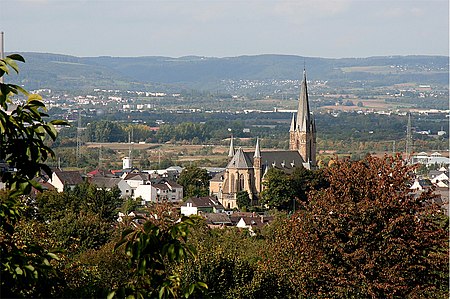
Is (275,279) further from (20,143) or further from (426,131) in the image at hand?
(426,131)

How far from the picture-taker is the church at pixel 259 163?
198 ft

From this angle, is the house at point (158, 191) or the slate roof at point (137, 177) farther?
the slate roof at point (137, 177)

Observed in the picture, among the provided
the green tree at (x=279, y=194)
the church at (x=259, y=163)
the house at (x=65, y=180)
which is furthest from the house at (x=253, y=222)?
the church at (x=259, y=163)

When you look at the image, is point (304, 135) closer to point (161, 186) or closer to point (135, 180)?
point (135, 180)

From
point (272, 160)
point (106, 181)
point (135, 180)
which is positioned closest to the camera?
point (106, 181)

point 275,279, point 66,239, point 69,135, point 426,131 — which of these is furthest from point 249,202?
point 426,131

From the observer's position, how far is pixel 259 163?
205 feet

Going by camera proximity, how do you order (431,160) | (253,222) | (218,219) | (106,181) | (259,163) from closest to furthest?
1. (253,222)
2. (218,219)
3. (106,181)
4. (259,163)
5. (431,160)

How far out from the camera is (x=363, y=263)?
12.1m

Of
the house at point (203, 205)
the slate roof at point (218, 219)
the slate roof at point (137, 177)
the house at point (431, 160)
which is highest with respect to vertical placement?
the slate roof at point (218, 219)

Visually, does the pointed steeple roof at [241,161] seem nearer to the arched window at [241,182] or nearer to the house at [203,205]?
the arched window at [241,182]

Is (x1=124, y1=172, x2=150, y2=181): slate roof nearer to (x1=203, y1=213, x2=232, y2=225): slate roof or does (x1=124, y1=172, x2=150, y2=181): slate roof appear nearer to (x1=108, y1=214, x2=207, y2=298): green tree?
(x1=203, y1=213, x2=232, y2=225): slate roof

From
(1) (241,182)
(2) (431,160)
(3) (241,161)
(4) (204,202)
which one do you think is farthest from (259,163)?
(2) (431,160)

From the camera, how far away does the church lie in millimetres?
60438
